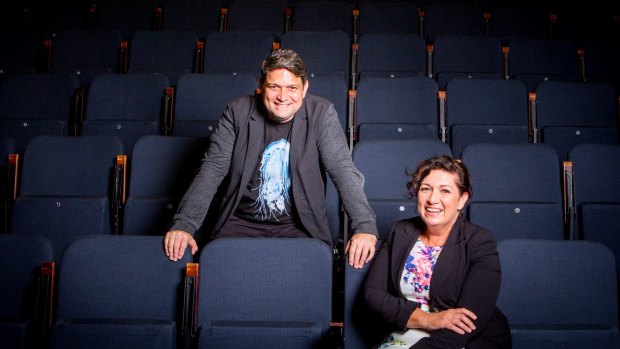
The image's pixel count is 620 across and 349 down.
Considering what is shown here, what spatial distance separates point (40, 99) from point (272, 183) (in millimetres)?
1437

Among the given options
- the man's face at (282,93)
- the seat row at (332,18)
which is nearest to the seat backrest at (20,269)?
the man's face at (282,93)

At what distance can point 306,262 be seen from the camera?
3.82 feet

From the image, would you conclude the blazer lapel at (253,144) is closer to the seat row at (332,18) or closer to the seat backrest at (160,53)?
the seat backrest at (160,53)

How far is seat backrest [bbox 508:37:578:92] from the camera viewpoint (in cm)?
270

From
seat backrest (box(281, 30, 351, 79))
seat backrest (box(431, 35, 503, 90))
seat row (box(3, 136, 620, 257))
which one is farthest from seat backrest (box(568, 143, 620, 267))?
seat backrest (box(281, 30, 351, 79))

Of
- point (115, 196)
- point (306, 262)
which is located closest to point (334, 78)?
point (115, 196)

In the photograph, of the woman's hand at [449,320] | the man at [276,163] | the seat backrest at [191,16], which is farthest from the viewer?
the seat backrest at [191,16]

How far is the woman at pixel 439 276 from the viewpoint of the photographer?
0.98 meters

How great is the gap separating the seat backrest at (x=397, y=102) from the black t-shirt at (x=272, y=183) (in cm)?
83

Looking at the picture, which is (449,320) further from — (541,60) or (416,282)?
(541,60)

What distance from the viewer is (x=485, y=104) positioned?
222cm

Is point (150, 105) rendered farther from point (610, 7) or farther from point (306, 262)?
point (610, 7)

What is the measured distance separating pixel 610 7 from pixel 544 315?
3.00 m

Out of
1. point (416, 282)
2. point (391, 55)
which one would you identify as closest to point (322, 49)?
point (391, 55)
